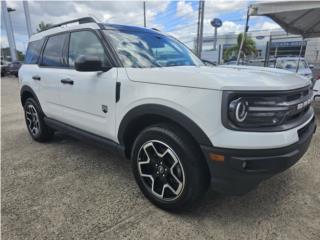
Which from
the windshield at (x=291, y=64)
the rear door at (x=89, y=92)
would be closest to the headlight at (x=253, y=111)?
the rear door at (x=89, y=92)

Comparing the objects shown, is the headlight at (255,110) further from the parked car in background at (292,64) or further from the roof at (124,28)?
the parked car in background at (292,64)

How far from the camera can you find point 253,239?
6.54 ft

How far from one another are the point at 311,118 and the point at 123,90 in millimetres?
1794

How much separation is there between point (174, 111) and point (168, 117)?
0.09 m

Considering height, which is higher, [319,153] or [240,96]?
[240,96]

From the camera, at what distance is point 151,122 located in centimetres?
241

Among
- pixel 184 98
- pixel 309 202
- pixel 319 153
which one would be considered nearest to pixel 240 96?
pixel 184 98

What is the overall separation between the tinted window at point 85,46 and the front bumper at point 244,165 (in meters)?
1.55

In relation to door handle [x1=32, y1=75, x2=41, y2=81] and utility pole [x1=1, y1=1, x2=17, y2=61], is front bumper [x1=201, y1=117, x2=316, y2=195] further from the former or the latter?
utility pole [x1=1, y1=1, x2=17, y2=61]

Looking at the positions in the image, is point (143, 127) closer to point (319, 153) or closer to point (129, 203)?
point (129, 203)

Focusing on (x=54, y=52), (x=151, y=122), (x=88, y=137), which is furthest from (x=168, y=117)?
(x=54, y=52)

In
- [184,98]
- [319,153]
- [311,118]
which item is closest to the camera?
[184,98]

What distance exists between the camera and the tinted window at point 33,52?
4076mm

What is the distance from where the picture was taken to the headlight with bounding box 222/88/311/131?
177cm
